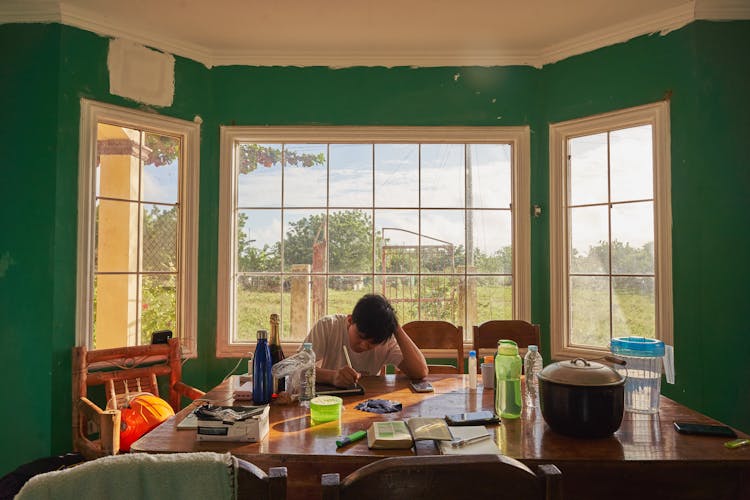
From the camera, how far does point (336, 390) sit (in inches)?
76.0

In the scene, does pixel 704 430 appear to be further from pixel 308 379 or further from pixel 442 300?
pixel 442 300

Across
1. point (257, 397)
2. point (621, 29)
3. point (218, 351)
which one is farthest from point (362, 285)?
point (621, 29)

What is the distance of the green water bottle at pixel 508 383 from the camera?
1.64 meters

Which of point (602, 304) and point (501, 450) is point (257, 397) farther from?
point (602, 304)

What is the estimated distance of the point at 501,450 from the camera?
1.32 m

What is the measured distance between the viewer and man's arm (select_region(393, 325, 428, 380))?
2205mm

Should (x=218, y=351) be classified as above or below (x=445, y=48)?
below

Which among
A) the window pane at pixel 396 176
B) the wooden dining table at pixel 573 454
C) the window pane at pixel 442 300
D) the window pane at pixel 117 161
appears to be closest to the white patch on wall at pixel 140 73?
the window pane at pixel 117 161

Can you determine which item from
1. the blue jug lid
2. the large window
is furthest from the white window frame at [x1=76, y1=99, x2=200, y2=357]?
the blue jug lid

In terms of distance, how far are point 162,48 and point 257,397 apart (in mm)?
2547

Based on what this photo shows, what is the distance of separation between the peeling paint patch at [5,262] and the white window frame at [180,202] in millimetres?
370

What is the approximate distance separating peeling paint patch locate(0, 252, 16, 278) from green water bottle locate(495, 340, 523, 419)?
2.80m

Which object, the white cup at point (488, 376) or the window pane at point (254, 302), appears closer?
the white cup at point (488, 376)

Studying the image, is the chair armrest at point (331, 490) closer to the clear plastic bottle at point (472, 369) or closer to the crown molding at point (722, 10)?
the clear plastic bottle at point (472, 369)
